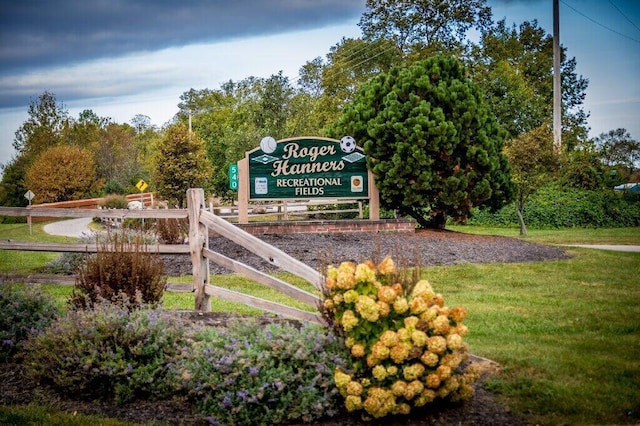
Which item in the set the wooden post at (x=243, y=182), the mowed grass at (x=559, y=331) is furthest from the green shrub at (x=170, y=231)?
the mowed grass at (x=559, y=331)

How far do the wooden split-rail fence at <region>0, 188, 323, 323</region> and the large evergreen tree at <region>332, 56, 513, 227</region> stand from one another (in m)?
7.95

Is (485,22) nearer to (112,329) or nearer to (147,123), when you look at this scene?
(112,329)

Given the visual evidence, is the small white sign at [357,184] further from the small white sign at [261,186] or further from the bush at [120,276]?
the bush at [120,276]

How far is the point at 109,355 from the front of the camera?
5.33 meters

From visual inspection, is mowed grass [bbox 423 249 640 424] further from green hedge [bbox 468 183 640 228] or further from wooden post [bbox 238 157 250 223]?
green hedge [bbox 468 183 640 228]

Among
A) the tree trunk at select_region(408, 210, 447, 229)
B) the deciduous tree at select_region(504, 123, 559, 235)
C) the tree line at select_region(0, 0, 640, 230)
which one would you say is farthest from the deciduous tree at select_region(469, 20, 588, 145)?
the tree trunk at select_region(408, 210, 447, 229)

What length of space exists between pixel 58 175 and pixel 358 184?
33555 millimetres

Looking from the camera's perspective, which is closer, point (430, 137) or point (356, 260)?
point (356, 260)

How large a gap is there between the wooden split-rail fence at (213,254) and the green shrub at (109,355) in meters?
0.94

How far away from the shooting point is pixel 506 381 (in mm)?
5168

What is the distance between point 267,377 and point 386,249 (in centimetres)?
850

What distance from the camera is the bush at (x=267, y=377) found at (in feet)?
15.3

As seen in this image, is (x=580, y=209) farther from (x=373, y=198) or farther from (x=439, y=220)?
(x=373, y=198)

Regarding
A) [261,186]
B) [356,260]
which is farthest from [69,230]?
[356,260]
